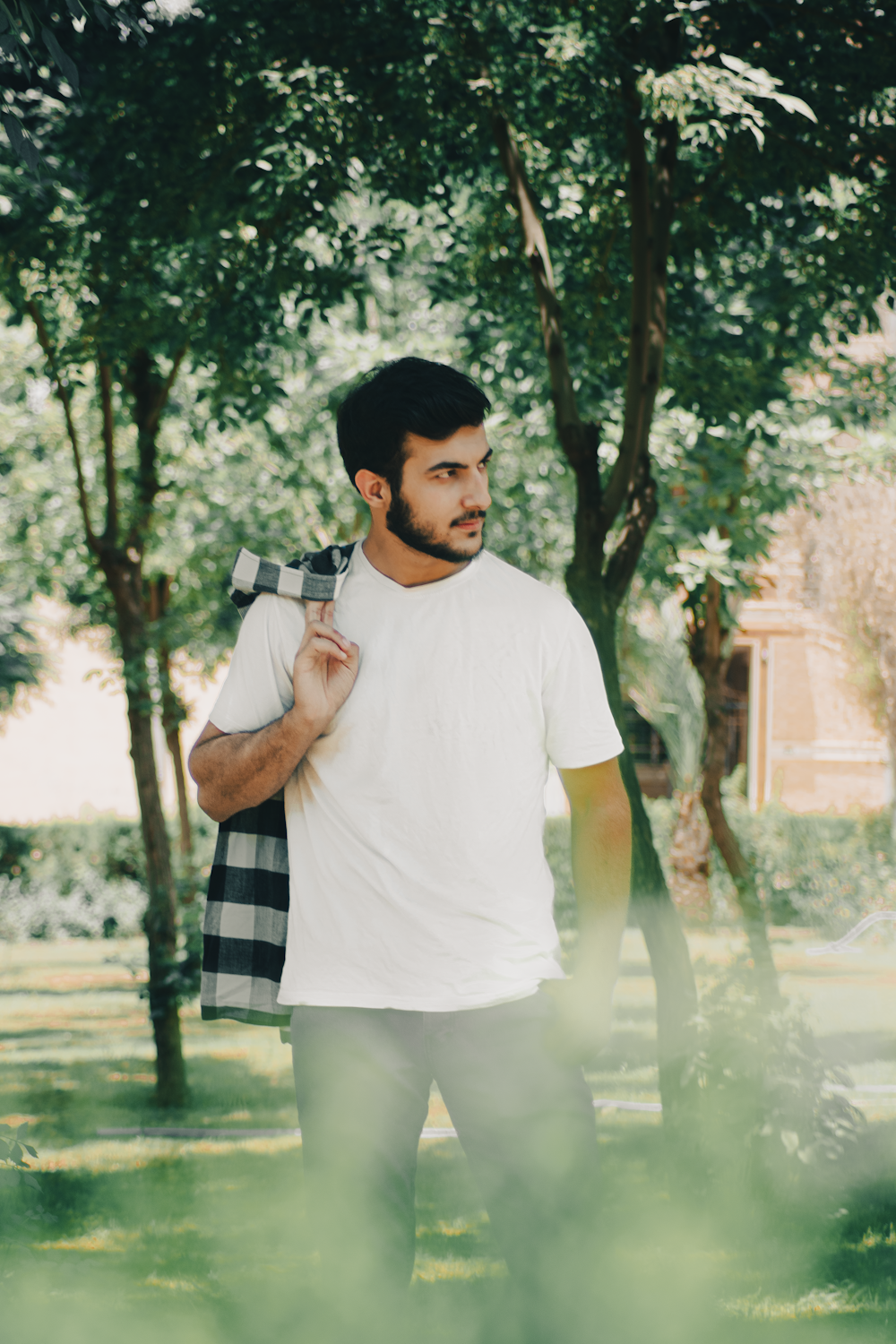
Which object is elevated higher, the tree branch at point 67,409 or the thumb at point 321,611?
the tree branch at point 67,409

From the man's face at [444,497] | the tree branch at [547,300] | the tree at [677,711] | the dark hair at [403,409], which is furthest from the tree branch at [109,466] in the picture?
the tree at [677,711]

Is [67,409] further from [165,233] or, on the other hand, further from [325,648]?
[325,648]

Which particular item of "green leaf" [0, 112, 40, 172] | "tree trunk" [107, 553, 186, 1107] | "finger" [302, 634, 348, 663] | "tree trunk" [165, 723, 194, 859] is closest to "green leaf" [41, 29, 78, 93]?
"green leaf" [0, 112, 40, 172]

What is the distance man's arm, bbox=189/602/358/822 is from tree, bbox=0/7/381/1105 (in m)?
2.87

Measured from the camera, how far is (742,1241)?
14.3 feet

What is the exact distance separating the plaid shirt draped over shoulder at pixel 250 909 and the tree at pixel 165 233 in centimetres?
287

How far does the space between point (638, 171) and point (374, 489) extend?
3012mm

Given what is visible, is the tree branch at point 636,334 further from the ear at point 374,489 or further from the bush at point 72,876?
the bush at point 72,876

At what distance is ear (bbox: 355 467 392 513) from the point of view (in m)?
2.27

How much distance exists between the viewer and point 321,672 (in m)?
2.11

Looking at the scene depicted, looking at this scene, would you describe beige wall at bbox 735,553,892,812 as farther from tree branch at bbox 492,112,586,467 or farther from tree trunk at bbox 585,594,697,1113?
tree trunk at bbox 585,594,697,1113

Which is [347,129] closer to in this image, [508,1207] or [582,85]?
[582,85]

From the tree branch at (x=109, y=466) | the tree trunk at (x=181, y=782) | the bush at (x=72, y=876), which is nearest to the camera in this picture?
the tree branch at (x=109, y=466)

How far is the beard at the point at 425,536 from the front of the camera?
220cm
